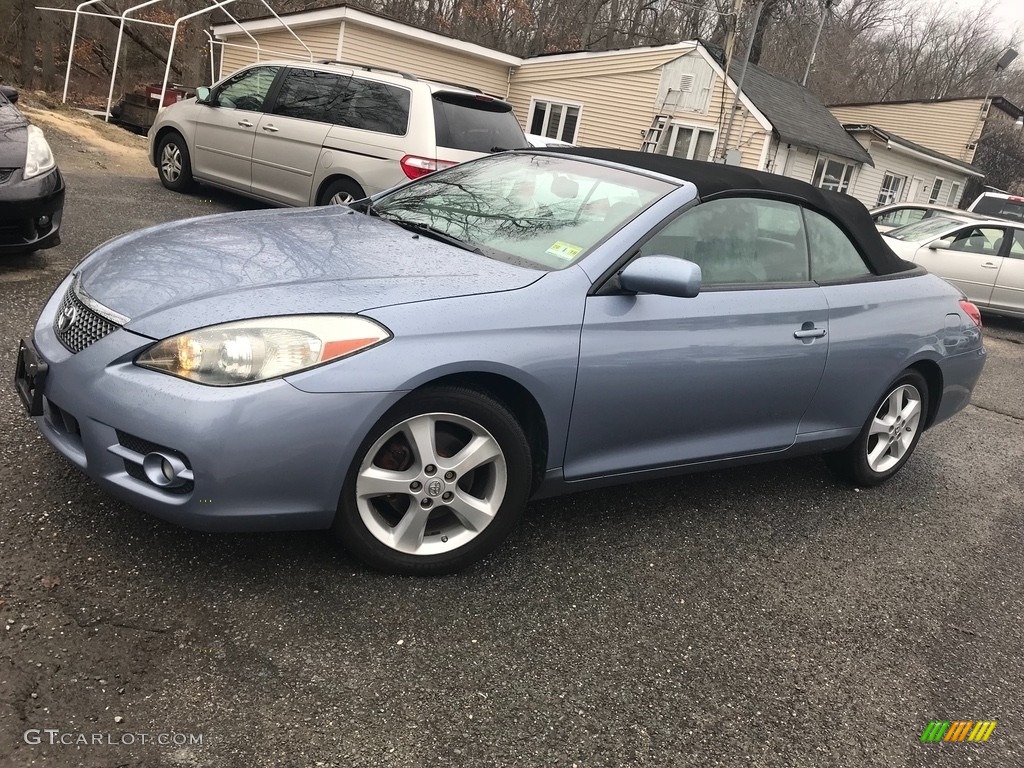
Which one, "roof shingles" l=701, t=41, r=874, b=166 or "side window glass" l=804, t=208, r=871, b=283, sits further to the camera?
"roof shingles" l=701, t=41, r=874, b=166

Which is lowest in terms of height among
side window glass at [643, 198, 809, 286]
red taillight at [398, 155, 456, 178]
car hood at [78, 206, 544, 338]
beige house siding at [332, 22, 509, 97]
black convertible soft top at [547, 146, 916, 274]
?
car hood at [78, 206, 544, 338]

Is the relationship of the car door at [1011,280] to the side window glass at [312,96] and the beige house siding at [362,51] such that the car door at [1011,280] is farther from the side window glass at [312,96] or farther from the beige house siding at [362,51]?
the beige house siding at [362,51]

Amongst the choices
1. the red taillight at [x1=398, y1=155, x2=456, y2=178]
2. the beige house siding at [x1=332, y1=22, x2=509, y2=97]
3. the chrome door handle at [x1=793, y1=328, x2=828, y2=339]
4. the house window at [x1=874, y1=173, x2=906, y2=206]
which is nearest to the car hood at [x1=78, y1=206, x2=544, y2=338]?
the chrome door handle at [x1=793, y1=328, x2=828, y2=339]

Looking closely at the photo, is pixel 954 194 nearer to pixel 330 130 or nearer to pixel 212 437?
pixel 330 130

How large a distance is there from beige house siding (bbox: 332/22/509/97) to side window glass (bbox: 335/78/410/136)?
9990mm

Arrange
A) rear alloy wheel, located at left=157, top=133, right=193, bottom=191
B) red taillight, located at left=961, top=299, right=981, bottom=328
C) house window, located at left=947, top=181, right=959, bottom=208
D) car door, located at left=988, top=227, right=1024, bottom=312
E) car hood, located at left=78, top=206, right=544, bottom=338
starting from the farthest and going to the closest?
house window, located at left=947, top=181, right=959, bottom=208
car door, located at left=988, top=227, right=1024, bottom=312
rear alloy wheel, located at left=157, top=133, right=193, bottom=191
red taillight, located at left=961, top=299, right=981, bottom=328
car hood, located at left=78, top=206, right=544, bottom=338

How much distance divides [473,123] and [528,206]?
4.92m

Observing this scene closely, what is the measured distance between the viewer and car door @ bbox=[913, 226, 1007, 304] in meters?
11.7

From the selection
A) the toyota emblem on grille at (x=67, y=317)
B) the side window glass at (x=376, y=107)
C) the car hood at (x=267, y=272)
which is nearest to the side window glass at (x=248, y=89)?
the side window glass at (x=376, y=107)

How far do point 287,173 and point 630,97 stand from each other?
54.3ft

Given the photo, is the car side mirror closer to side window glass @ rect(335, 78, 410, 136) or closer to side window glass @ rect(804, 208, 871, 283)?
side window glass @ rect(804, 208, 871, 283)

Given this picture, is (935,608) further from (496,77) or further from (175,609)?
(496,77)

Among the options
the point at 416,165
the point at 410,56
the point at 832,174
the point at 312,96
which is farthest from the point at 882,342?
the point at 832,174

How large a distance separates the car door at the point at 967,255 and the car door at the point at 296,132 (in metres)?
8.35
